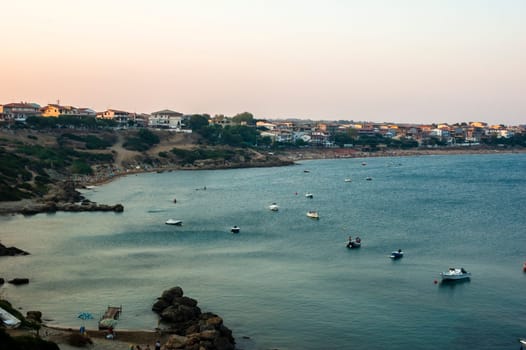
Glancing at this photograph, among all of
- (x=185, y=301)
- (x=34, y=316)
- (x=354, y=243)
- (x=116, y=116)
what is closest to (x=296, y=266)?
(x=354, y=243)

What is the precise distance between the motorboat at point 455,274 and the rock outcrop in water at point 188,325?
46.0 ft

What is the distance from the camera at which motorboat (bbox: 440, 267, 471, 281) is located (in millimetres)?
32594

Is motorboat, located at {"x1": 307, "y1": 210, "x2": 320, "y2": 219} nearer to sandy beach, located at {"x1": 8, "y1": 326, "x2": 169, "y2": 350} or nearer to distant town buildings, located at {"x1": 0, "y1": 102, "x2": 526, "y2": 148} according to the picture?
sandy beach, located at {"x1": 8, "y1": 326, "x2": 169, "y2": 350}

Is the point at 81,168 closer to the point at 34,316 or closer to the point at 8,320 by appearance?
the point at 34,316

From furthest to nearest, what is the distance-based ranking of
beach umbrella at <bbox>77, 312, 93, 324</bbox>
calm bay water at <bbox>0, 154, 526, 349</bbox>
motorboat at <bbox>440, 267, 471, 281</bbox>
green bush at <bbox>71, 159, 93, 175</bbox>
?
green bush at <bbox>71, 159, 93, 175</bbox>
motorboat at <bbox>440, 267, 471, 281</bbox>
calm bay water at <bbox>0, 154, 526, 349</bbox>
beach umbrella at <bbox>77, 312, 93, 324</bbox>

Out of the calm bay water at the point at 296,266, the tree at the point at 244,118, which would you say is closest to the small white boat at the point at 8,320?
the calm bay water at the point at 296,266

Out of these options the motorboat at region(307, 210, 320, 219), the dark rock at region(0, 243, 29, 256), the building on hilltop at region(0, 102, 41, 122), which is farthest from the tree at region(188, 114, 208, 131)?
the dark rock at region(0, 243, 29, 256)

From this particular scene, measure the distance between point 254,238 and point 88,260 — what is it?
42.7 feet

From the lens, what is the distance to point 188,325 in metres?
25.0

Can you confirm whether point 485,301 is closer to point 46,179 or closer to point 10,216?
point 10,216

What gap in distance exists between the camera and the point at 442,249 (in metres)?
41.1

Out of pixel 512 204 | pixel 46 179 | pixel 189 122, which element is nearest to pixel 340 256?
pixel 512 204

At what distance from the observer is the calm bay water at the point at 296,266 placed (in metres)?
26.2

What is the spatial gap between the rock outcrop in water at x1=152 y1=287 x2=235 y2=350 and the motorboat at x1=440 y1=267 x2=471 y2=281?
552 inches
